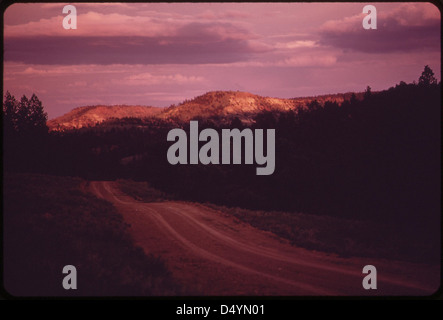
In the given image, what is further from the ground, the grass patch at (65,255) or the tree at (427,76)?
the tree at (427,76)

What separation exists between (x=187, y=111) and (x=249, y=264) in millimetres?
5701

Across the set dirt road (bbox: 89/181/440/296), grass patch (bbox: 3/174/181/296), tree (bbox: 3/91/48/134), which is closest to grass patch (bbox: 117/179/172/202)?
dirt road (bbox: 89/181/440/296)

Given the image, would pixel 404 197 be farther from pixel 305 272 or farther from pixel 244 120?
pixel 244 120

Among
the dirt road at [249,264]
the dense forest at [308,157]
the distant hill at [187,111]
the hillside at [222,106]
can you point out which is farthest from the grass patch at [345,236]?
the distant hill at [187,111]

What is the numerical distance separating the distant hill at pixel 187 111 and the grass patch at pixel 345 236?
20.8 feet

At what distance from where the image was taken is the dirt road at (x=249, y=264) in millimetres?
10102

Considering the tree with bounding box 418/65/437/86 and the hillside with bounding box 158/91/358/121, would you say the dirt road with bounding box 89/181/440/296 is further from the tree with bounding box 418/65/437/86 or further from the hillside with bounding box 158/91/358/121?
the tree with bounding box 418/65/437/86

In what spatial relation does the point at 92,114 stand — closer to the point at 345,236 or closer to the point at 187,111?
the point at 187,111

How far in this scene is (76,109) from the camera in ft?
38.0

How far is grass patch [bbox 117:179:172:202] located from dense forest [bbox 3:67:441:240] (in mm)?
555

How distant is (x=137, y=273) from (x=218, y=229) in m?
7.24

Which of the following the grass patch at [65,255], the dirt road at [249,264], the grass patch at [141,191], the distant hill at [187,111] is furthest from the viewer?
the grass patch at [141,191]

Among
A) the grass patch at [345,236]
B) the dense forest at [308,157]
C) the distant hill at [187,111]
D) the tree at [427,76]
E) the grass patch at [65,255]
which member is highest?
the tree at [427,76]

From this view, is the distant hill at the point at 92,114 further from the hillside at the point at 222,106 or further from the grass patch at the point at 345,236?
the grass patch at the point at 345,236
